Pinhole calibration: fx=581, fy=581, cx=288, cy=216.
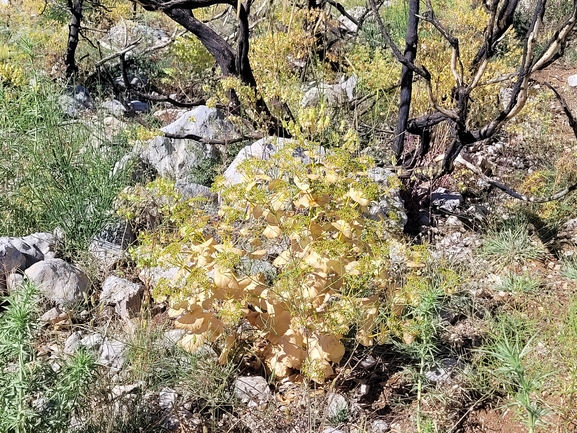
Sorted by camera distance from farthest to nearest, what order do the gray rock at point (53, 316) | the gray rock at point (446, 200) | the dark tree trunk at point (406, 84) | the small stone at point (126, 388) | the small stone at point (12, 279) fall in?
the gray rock at point (446, 200) → the dark tree trunk at point (406, 84) → the small stone at point (12, 279) → the gray rock at point (53, 316) → the small stone at point (126, 388)

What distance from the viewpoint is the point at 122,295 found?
120 inches

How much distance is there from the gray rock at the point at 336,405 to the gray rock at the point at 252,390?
0.85 ft

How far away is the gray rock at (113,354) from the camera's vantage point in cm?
255

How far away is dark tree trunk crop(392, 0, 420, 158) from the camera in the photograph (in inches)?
156

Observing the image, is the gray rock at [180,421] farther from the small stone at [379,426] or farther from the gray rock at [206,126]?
the gray rock at [206,126]

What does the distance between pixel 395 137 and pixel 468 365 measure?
6.67 feet

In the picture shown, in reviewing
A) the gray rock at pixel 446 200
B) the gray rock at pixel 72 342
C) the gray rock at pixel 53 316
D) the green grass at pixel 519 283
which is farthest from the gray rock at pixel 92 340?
the gray rock at pixel 446 200

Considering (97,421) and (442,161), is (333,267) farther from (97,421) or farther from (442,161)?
(442,161)

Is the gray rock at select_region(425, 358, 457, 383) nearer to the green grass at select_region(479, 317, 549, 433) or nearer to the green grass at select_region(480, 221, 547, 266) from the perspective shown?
the green grass at select_region(479, 317, 549, 433)

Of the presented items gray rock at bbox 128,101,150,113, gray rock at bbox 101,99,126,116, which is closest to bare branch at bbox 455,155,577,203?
gray rock at bbox 101,99,126,116

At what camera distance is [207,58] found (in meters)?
5.71

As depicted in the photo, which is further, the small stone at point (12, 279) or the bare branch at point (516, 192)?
the bare branch at point (516, 192)

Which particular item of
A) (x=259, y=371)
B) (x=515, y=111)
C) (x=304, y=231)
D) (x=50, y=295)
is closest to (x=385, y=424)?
(x=259, y=371)

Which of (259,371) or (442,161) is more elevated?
(442,161)
